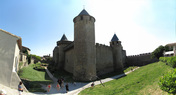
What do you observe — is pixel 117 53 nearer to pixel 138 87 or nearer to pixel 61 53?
pixel 61 53

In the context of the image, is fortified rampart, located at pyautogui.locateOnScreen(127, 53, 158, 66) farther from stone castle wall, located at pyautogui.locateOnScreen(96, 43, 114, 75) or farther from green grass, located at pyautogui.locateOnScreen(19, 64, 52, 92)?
green grass, located at pyautogui.locateOnScreen(19, 64, 52, 92)

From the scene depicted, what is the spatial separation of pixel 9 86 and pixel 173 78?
10.2m

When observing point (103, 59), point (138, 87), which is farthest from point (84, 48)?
point (138, 87)

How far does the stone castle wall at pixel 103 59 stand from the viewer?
22.0m

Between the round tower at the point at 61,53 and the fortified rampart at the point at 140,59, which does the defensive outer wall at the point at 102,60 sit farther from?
the fortified rampart at the point at 140,59

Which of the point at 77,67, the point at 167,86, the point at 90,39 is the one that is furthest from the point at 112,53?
the point at 167,86

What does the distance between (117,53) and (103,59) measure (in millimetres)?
5238

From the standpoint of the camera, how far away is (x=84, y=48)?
53.6 feet

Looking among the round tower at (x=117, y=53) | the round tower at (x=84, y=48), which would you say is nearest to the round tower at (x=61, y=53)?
the round tower at (x=84, y=48)

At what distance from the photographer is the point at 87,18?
56.4 feet

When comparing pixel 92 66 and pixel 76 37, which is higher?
pixel 76 37

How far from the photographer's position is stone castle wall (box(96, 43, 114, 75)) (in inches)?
866

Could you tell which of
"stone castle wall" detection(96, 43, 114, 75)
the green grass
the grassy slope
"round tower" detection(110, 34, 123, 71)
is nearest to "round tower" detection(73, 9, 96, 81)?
the green grass

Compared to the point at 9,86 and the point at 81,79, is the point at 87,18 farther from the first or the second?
the point at 9,86
